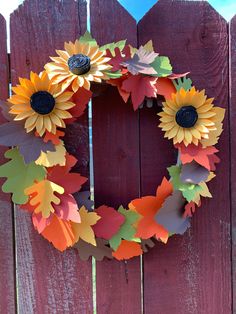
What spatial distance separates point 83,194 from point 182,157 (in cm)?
31

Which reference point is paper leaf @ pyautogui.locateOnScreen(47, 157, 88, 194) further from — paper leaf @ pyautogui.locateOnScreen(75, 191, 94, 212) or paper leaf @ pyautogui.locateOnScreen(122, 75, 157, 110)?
paper leaf @ pyautogui.locateOnScreen(122, 75, 157, 110)

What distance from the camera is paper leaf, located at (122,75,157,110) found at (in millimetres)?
1287

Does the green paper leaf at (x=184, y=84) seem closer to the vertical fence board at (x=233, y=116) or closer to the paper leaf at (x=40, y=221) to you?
the vertical fence board at (x=233, y=116)

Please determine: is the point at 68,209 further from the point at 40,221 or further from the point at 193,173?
the point at 193,173

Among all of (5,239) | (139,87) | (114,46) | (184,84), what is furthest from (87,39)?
(5,239)

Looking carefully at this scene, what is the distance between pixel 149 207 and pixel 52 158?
33cm

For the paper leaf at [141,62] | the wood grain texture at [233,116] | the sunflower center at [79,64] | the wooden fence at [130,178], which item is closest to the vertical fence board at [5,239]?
the wooden fence at [130,178]

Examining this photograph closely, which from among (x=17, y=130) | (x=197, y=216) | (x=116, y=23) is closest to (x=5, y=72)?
(x=17, y=130)

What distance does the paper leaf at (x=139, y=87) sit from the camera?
50.7 inches

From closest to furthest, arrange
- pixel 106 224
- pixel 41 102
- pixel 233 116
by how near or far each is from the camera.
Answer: pixel 41 102 < pixel 106 224 < pixel 233 116

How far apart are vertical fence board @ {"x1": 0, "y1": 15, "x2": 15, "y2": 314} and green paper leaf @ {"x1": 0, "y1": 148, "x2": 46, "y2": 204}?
0.26ft

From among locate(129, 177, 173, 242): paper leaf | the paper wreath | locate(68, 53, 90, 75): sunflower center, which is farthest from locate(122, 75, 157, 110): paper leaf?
locate(129, 177, 173, 242): paper leaf

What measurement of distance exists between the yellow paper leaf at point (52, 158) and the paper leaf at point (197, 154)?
0.35 metres

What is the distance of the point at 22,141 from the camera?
4.02 feet
